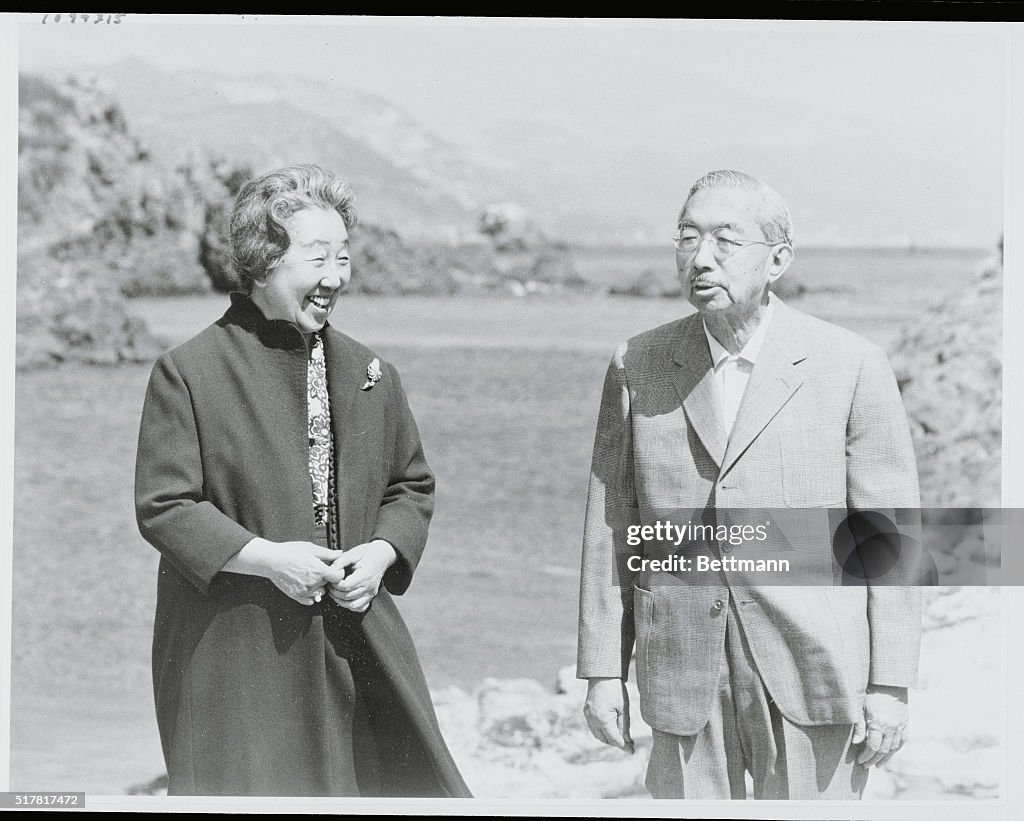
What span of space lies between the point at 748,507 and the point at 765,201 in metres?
0.85

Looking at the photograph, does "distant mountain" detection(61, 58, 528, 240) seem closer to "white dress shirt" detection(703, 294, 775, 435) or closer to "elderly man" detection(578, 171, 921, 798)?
"elderly man" detection(578, 171, 921, 798)

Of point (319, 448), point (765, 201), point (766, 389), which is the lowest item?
point (319, 448)

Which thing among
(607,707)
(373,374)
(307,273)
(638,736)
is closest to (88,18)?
(307,273)

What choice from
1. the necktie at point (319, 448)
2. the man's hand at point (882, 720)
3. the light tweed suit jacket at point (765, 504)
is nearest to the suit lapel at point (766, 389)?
the light tweed suit jacket at point (765, 504)

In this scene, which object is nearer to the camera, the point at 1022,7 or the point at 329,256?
the point at 329,256

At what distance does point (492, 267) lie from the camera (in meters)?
4.41

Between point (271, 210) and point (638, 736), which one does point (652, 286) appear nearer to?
point (271, 210)

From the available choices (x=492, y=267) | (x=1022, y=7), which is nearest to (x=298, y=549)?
(x=492, y=267)

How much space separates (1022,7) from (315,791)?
3150mm

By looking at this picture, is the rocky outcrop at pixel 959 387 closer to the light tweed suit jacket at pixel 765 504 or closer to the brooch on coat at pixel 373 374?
the light tweed suit jacket at pixel 765 504

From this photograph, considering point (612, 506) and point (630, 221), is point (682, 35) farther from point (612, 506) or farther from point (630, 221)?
point (612, 506)

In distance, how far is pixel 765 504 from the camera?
152 inches

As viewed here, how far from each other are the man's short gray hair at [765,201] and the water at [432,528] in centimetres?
44

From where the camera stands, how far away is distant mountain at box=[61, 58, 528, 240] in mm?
4242
